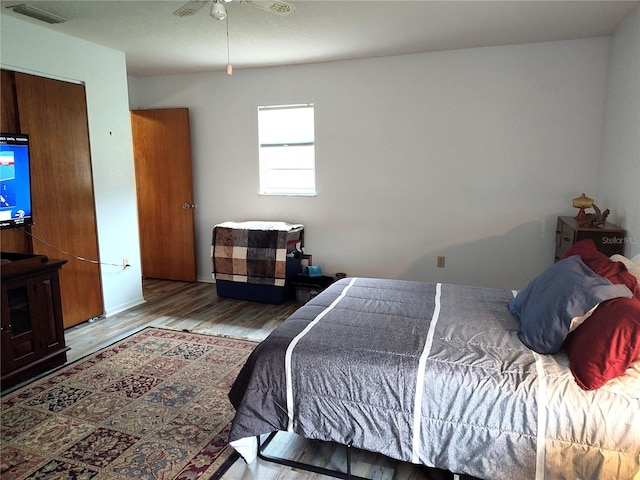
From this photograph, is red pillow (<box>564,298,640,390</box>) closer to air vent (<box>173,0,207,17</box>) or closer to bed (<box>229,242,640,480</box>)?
bed (<box>229,242,640,480</box>)

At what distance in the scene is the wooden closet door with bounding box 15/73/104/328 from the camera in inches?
132

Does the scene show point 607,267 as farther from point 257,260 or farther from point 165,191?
point 165,191

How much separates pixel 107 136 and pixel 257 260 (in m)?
1.81

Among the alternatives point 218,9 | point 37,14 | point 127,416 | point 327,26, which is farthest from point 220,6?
point 127,416

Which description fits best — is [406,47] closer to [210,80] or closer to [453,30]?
[453,30]

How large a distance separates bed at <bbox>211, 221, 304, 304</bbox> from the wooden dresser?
1.75 m

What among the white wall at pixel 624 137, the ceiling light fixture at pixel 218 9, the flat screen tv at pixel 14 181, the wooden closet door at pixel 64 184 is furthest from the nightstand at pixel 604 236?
the wooden closet door at pixel 64 184

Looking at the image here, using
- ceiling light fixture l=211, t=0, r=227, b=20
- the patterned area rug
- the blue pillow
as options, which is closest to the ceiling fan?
ceiling light fixture l=211, t=0, r=227, b=20

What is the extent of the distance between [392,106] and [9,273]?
3446 millimetres

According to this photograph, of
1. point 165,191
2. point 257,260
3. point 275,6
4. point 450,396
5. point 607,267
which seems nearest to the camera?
point 450,396

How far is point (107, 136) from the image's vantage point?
157 inches

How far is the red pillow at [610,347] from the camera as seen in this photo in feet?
5.09

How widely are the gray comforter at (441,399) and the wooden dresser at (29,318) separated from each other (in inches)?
64.8

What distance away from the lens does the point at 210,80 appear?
488 cm
